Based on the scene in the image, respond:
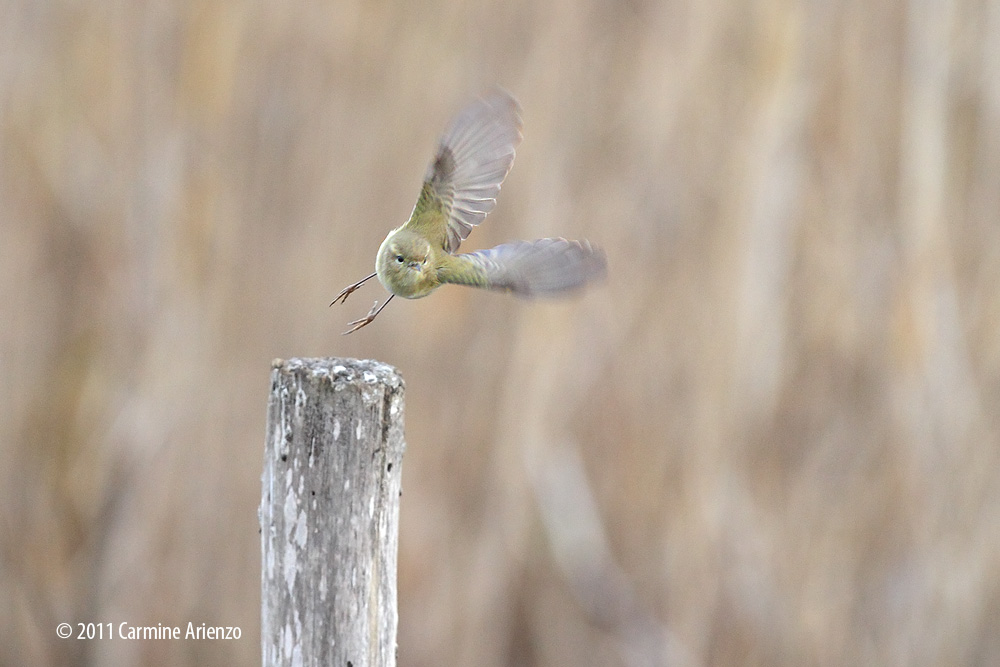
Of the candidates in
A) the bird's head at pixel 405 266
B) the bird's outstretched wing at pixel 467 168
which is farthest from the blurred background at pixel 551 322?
the bird's head at pixel 405 266

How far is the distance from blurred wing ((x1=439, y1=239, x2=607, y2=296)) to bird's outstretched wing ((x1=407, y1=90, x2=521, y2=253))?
0.14 metres

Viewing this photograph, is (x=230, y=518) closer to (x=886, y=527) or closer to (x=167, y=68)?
(x=167, y=68)

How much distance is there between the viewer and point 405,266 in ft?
4.50

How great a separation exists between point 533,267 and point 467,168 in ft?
0.89

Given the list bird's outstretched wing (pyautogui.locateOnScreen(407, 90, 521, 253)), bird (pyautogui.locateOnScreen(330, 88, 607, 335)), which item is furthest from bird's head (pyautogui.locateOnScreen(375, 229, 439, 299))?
bird's outstretched wing (pyautogui.locateOnScreen(407, 90, 521, 253))

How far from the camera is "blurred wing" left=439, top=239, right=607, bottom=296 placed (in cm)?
128

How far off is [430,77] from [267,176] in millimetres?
607

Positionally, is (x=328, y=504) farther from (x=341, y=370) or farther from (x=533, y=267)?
(x=533, y=267)

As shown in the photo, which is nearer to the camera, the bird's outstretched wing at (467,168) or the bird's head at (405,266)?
the bird's head at (405,266)

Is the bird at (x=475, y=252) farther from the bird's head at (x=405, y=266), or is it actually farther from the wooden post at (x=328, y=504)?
the wooden post at (x=328, y=504)

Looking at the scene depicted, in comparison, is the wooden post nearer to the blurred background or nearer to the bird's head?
the bird's head

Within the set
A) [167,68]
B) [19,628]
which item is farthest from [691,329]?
[19,628]

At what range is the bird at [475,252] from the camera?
4.28ft

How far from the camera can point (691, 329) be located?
3400 millimetres
